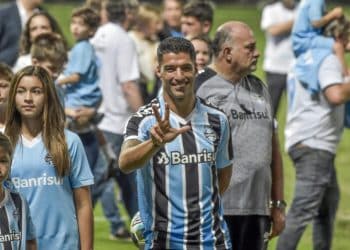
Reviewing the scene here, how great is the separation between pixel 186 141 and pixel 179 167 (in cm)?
15

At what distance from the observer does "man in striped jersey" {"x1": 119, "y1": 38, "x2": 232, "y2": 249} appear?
7.97m

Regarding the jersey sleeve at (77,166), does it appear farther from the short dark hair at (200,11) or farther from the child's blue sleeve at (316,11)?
the short dark hair at (200,11)

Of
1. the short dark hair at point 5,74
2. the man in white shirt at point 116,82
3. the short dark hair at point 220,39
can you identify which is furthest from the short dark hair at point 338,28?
the short dark hair at point 5,74

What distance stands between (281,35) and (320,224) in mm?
→ 7590

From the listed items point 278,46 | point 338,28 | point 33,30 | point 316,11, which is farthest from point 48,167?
point 278,46

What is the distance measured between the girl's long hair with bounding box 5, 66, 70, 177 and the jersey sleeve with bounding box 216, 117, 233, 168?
86cm

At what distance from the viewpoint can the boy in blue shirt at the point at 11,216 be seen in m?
7.66

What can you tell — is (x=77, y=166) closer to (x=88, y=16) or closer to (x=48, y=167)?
(x=48, y=167)

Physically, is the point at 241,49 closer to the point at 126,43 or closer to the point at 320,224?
the point at 320,224

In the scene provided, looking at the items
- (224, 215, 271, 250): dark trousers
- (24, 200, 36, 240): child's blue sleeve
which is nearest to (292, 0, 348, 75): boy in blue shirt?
(224, 215, 271, 250): dark trousers

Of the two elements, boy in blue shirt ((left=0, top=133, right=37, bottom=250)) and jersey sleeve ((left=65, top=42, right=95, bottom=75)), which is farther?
jersey sleeve ((left=65, top=42, right=95, bottom=75))

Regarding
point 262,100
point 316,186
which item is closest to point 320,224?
point 316,186

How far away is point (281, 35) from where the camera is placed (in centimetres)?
1928

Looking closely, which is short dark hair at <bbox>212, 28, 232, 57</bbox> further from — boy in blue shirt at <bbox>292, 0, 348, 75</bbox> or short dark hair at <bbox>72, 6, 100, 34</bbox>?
short dark hair at <bbox>72, 6, 100, 34</bbox>
